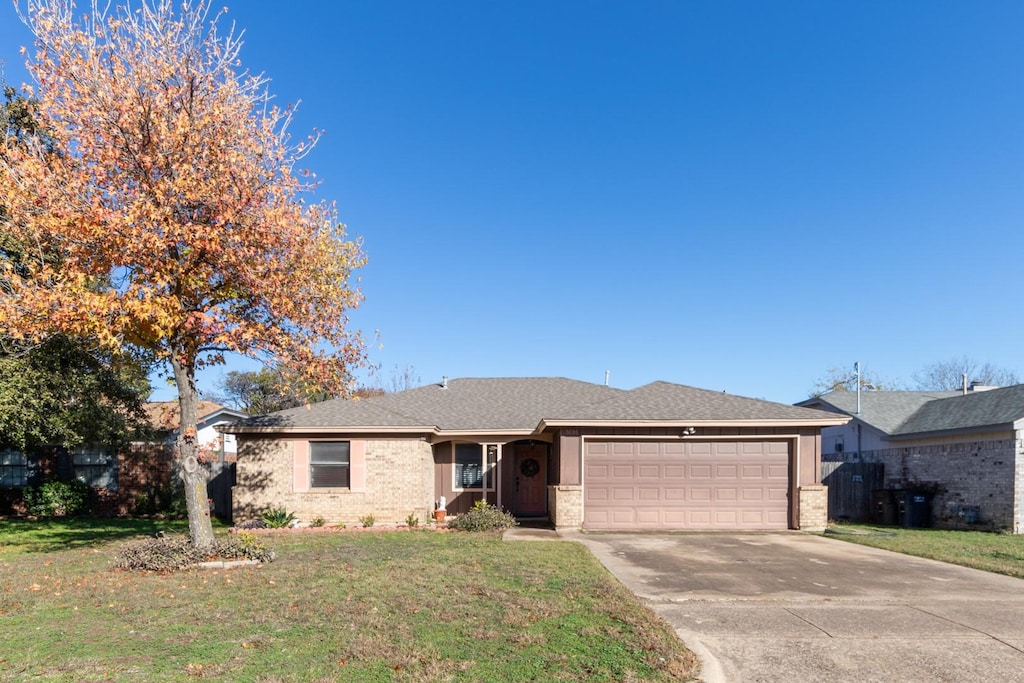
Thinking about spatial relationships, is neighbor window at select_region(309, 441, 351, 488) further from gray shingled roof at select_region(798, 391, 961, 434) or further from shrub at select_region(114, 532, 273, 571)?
gray shingled roof at select_region(798, 391, 961, 434)

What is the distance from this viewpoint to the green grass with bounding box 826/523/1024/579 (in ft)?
35.1

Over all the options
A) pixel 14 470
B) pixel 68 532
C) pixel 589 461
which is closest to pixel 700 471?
pixel 589 461

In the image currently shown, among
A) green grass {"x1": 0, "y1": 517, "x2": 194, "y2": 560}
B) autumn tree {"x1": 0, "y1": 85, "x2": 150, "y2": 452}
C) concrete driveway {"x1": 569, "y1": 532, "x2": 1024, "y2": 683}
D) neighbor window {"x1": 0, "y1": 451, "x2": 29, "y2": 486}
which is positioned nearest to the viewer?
concrete driveway {"x1": 569, "y1": 532, "x2": 1024, "y2": 683}

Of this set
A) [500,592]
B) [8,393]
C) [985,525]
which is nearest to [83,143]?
[8,393]

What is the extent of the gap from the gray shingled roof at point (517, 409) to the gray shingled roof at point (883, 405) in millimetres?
7560

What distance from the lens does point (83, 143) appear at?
10.3m

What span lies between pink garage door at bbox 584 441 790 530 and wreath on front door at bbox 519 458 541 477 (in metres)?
3.36

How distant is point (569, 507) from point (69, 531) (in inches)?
470

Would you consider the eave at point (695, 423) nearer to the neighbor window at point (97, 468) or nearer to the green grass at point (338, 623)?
the green grass at point (338, 623)

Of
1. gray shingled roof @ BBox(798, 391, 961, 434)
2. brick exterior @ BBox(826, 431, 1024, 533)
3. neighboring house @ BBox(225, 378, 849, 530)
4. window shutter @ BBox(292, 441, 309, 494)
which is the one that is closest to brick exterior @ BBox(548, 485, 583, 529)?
neighboring house @ BBox(225, 378, 849, 530)

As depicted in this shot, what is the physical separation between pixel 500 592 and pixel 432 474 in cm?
1034

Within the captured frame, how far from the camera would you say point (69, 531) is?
15.2 meters

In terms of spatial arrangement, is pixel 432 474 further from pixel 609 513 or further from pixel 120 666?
pixel 120 666

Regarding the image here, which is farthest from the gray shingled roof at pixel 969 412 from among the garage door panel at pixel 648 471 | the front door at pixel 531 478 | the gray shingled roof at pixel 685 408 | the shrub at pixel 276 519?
the shrub at pixel 276 519
